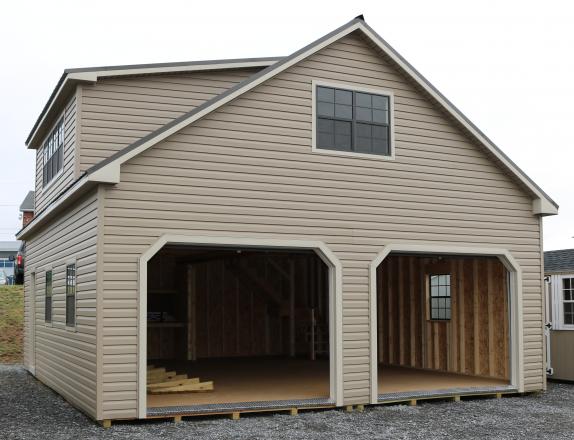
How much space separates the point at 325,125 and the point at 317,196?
1.29m

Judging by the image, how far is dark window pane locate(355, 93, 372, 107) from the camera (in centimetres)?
1363

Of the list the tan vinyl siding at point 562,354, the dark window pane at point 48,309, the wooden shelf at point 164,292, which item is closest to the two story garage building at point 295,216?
the dark window pane at point 48,309

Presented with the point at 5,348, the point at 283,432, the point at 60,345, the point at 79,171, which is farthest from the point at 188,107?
the point at 5,348

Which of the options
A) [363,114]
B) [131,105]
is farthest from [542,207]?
[131,105]

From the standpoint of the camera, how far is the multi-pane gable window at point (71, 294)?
13215 mm

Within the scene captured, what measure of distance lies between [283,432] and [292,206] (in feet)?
12.5

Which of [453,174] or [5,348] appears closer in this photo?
[453,174]

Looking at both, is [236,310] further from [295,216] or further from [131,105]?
[295,216]

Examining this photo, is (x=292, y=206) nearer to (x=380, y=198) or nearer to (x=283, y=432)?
(x=380, y=198)

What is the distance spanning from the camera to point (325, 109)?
13.4 m

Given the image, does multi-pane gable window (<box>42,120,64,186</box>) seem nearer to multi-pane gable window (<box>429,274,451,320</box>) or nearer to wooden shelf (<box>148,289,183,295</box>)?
wooden shelf (<box>148,289,183,295</box>)

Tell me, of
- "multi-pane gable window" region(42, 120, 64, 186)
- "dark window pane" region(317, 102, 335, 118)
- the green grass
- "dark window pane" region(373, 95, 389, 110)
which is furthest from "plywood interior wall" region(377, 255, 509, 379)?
the green grass

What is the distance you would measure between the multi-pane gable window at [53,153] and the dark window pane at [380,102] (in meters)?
6.70

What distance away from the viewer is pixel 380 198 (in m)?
13.6
